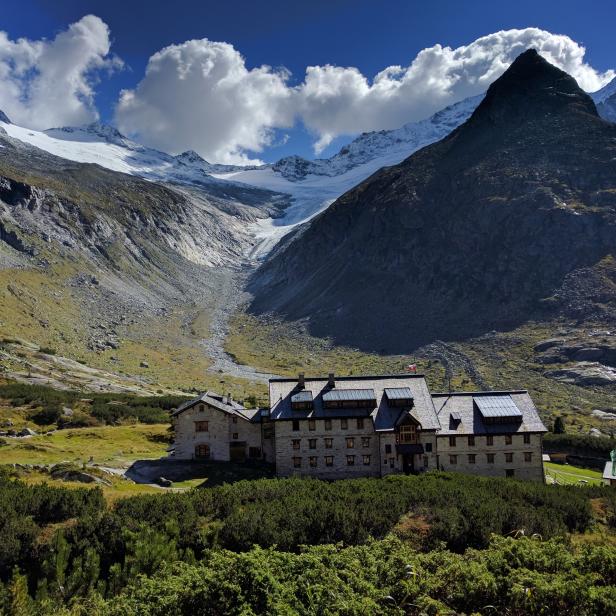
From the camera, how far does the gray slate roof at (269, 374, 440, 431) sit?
194ft

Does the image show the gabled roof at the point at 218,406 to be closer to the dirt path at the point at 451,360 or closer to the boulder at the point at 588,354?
the dirt path at the point at 451,360

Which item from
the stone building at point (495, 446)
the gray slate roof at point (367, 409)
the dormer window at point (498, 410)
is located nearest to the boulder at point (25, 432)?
the gray slate roof at point (367, 409)

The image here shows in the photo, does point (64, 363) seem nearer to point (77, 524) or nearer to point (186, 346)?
point (186, 346)

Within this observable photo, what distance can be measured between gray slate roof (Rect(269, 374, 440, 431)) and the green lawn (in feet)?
53.9

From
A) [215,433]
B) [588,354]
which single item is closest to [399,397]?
[215,433]

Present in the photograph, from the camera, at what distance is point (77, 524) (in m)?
37.8

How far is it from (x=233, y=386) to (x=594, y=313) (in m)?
93.3

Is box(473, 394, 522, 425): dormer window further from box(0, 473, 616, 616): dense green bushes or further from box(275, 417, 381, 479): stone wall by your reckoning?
box(275, 417, 381, 479): stone wall

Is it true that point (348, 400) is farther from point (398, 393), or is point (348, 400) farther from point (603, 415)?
point (603, 415)

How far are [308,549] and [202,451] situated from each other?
29680 millimetres

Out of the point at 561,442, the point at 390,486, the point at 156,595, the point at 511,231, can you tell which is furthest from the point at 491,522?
the point at 511,231

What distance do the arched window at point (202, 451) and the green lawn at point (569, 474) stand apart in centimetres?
3636

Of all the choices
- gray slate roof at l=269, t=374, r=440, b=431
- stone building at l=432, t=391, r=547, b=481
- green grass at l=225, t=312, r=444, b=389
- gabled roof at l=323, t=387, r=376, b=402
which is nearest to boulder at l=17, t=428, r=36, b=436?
gray slate roof at l=269, t=374, r=440, b=431

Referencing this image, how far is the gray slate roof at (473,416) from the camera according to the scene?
59688 millimetres
